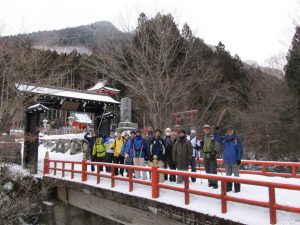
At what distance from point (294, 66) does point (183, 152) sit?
16.4 m

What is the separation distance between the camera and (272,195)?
5.65 m

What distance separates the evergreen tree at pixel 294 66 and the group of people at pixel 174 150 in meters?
14.2

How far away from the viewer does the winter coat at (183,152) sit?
902 cm

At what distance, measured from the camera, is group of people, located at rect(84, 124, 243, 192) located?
794 cm

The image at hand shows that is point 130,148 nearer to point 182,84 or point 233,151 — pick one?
point 233,151

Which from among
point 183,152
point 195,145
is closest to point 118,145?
point 195,145

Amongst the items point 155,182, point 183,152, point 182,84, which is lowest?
point 155,182

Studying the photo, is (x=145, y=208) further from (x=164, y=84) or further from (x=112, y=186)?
(x=164, y=84)

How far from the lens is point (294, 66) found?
2209 cm

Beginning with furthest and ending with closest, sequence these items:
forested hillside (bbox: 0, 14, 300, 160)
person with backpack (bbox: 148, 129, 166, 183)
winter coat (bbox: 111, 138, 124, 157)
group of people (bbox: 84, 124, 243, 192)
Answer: forested hillside (bbox: 0, 14, 300, 160) < winter coat (bbox: 111, 138, 124, 157) < person with backpack (bbox: 148, 129, 166, 183) < group of people (bbox: 84, 124, 243, 192)

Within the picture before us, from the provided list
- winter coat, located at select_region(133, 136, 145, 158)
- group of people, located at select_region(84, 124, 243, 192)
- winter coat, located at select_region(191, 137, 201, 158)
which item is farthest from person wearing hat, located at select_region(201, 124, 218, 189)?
winter coat, located at select_region(133, 136, 145, 158)

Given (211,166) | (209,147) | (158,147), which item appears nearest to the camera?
(209,147)

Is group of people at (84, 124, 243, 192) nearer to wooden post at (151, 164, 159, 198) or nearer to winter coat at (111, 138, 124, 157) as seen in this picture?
winter coat at (111, 138, 124, 157)

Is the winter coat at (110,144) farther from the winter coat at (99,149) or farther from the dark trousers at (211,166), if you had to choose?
the dark trousers at (211,166)
